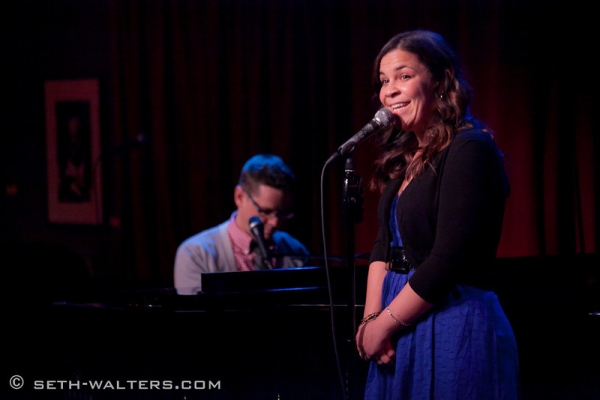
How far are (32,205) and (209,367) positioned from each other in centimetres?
410

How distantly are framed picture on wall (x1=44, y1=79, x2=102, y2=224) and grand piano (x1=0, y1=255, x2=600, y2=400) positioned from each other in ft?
9.66

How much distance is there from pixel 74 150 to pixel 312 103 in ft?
7.48

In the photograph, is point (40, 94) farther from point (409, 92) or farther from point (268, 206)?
point (409, 92)

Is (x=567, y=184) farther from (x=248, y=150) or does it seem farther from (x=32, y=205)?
(x=32, y=205)

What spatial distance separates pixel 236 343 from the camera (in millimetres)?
2658

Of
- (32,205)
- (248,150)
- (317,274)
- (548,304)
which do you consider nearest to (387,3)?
(248,150)

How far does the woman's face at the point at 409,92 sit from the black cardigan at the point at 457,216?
→ 0.14 m

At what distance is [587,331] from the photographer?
260cm

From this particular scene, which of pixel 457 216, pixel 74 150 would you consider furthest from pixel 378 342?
pixel 74 150

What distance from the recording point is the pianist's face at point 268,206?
12.1 feet

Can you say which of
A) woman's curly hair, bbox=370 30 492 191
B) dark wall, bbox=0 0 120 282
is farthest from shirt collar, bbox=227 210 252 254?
dark wall, bbox=0 0 120 282

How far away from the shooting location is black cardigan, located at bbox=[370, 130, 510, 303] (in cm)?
179

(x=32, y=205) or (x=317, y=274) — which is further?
(x=32, y=205)

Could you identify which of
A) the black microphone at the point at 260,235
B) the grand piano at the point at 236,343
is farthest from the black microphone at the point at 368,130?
the black microphone at the point at 260,235
